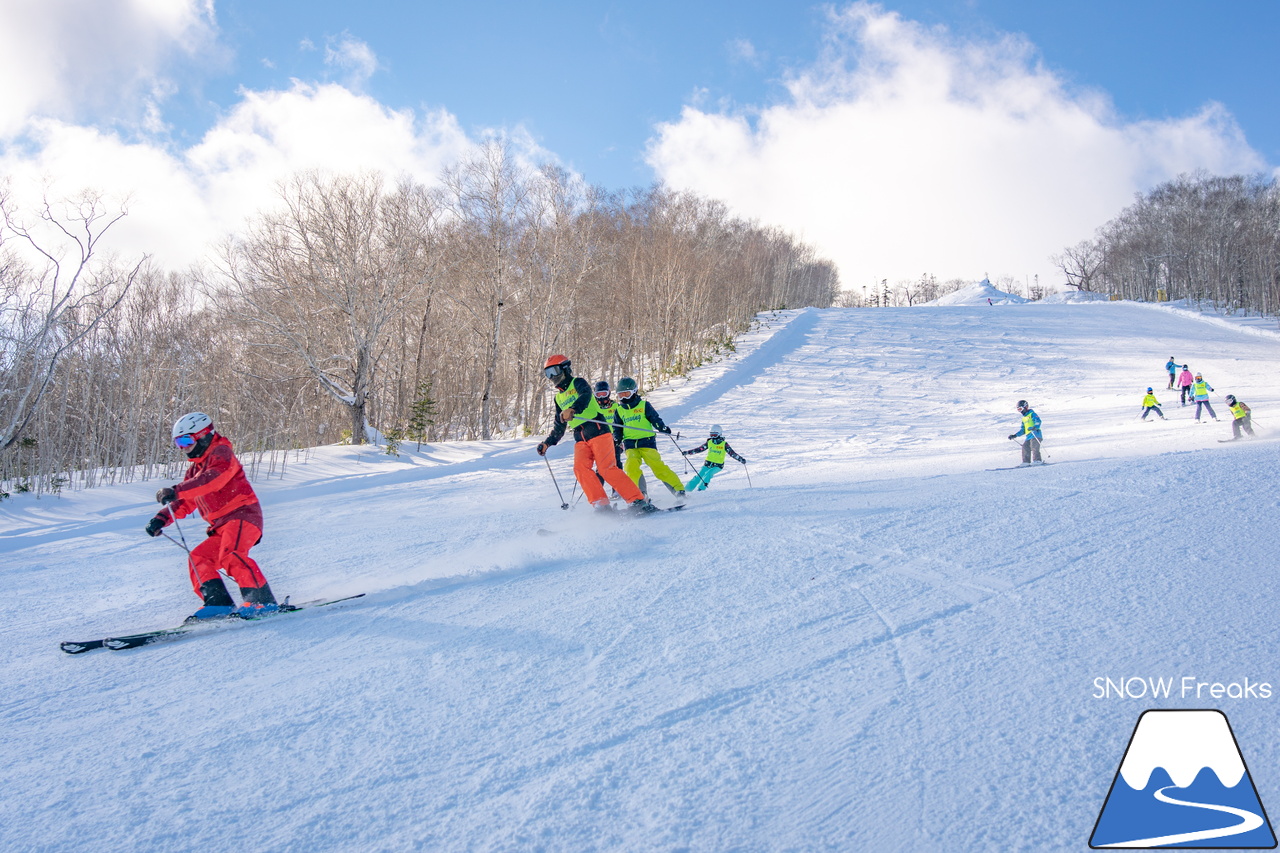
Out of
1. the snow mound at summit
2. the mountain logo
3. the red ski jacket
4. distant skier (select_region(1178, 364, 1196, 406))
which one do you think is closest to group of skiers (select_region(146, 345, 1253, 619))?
the red ski jacket

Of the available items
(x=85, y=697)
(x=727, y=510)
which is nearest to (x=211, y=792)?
(x=85, y=697)

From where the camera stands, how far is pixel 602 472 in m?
7.36

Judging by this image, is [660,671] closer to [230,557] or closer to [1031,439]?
[230,557]

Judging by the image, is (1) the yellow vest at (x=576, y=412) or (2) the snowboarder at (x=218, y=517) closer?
(2) the snowboarder at (x=218, y=517)

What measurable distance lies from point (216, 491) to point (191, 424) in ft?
1.63

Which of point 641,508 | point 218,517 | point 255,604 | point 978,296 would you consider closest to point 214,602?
point 255,604

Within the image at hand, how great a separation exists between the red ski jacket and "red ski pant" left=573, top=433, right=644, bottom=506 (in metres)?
3.62

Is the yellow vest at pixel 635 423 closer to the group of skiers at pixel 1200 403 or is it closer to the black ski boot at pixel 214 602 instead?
the black ski boot at pixel 214 602

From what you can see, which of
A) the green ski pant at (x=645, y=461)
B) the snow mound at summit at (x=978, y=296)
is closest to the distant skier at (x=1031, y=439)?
the green ski pant at (x=645, y=461)

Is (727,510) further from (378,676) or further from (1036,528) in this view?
(378,676)

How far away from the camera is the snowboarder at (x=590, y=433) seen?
7.32m

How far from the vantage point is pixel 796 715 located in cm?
276

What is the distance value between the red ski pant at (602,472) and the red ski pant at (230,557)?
3.62m

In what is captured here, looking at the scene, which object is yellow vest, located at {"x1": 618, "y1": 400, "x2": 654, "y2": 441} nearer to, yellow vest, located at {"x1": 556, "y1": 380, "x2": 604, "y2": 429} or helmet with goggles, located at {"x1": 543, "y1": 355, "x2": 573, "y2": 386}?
yellow vest, located at {"x1": 556, "y1": 380, "x2": 604, "y2": 429}
